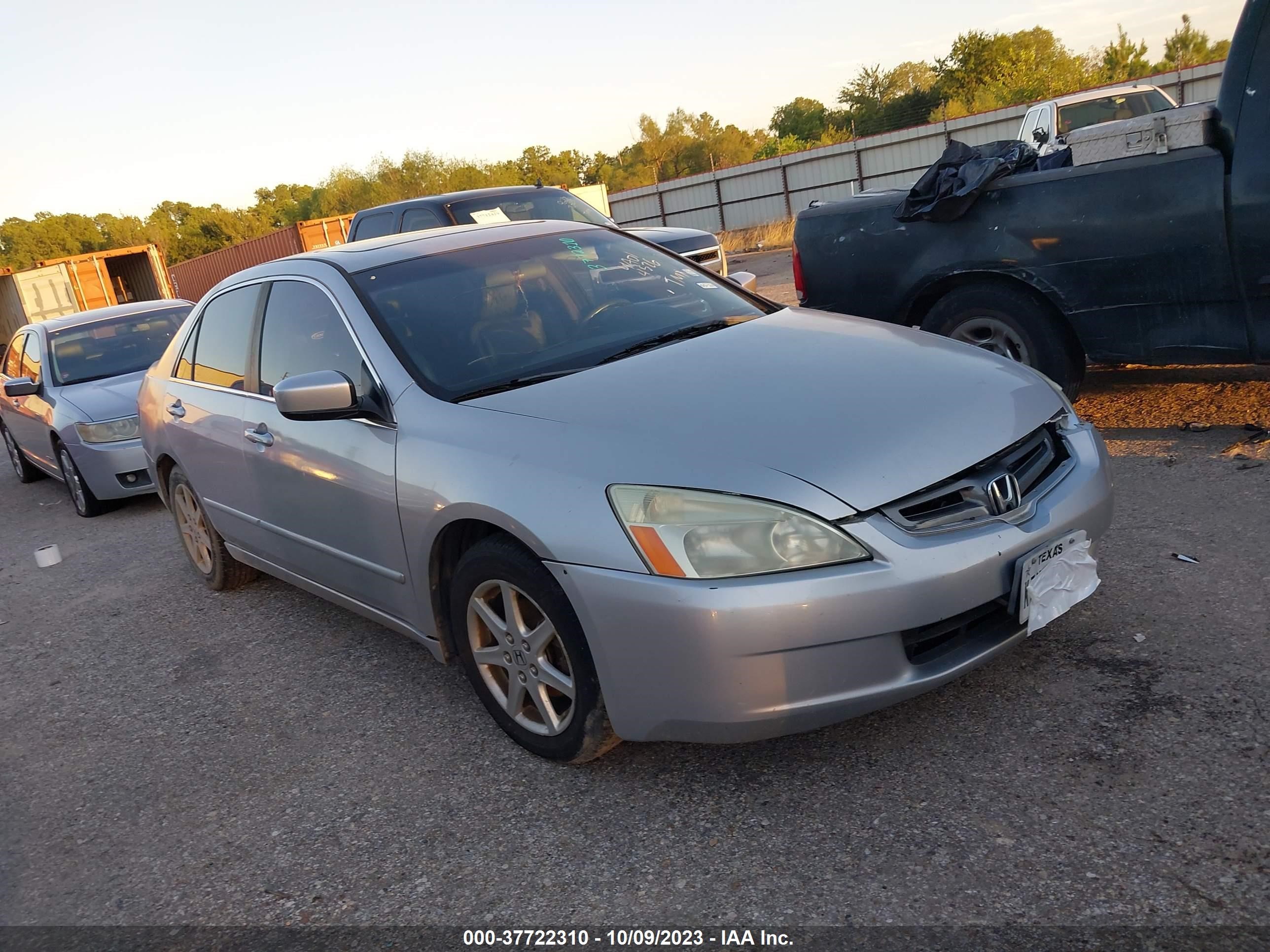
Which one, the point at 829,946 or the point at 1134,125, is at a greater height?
the point at 1134,125

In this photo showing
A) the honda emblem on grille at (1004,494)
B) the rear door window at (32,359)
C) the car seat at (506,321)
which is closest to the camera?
the honda emblem on grille at (1004,494)

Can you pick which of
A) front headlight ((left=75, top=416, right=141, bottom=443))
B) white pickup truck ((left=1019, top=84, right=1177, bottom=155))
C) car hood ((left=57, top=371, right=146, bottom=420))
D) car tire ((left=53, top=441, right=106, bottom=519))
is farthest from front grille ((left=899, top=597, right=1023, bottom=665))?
white pickup truck ((left=1019, top=84, right=1177, bottom=155))

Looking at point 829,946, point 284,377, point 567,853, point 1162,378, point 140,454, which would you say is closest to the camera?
point 829,946

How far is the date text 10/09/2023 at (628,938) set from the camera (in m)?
2.35

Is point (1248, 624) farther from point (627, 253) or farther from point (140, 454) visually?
point (140, 454)

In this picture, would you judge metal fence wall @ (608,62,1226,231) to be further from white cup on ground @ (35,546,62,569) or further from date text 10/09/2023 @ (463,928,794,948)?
date text 10/09/2023 @ (463,928,794,948)

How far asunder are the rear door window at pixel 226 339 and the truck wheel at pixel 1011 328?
351 cm

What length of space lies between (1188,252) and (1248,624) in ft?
7.58

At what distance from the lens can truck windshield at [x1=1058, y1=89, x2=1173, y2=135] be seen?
40.1 ft

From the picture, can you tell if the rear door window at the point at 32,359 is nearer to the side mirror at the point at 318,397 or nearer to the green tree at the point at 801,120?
the side mirror at the point at 318,397

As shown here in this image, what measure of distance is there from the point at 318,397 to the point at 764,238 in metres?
23.2

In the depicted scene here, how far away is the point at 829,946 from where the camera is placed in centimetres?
228

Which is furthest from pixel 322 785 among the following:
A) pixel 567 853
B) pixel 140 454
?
pixel 140 454

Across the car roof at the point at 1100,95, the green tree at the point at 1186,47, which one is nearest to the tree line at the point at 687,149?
the green tree at the point at 1186,47
